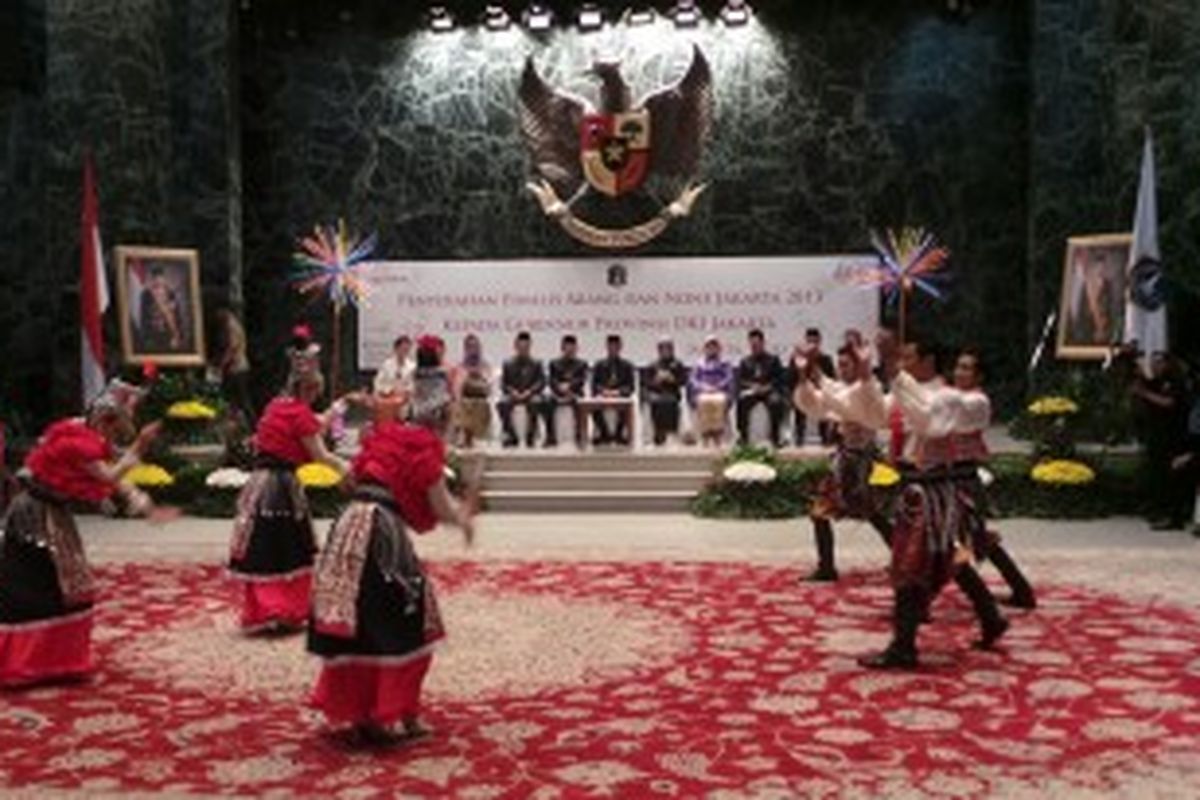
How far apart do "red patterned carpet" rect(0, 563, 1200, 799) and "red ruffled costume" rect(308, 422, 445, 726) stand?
22 cm

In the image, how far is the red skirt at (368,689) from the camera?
495 cm

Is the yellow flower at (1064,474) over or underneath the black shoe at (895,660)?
over

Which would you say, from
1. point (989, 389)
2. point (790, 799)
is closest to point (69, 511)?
point (790, 799)

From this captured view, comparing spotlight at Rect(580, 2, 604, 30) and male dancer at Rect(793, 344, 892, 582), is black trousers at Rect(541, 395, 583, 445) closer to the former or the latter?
spotlight at Rect(580, 2, 604, 30)

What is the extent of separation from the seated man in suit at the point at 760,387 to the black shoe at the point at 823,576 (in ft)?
17.0

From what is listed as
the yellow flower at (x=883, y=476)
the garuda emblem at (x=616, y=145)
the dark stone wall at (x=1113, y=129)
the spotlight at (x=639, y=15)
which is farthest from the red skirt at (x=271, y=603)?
the spotlight at (x=639, y=15)

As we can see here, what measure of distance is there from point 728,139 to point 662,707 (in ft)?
37.0

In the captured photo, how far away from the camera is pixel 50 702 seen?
5637mm

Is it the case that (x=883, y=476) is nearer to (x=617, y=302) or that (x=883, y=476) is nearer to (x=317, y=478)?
(x=317, y=478)

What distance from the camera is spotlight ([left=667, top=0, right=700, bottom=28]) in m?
15.5

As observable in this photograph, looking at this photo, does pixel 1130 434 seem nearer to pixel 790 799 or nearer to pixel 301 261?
pixel 790 799

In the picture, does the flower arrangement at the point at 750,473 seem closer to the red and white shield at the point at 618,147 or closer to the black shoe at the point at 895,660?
the black shoe at the point at 895,660

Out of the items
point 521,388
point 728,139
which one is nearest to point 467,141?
point 728,139

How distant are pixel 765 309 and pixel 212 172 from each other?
6.64 meters
